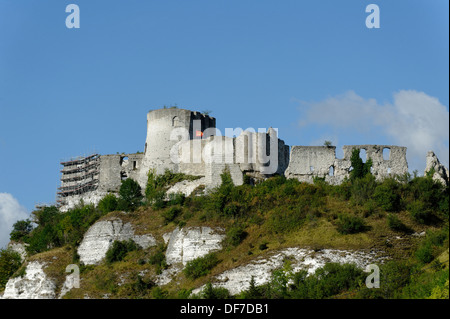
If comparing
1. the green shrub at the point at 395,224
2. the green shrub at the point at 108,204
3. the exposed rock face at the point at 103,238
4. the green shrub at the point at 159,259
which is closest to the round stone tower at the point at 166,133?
the green shrub at the point at 108,204

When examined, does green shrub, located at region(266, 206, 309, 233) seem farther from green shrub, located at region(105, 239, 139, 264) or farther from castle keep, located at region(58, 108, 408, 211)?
green shrub, located at region(105, 239, 139, 264)

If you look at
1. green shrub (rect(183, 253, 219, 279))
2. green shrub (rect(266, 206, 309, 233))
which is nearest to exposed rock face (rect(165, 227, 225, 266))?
green shrub (rect(183, 253, 219, 279))

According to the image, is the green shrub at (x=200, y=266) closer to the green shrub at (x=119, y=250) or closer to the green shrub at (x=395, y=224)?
the green shrub at (x=119, y=250)

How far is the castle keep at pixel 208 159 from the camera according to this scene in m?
65.3

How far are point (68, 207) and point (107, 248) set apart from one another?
545 inches

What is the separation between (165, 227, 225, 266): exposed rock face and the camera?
59.4 meters

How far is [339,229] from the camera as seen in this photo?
187 ft

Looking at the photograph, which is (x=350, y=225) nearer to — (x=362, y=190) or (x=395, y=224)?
(x=395, y=224)

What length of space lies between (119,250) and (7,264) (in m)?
12.2

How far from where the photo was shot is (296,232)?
5797 cm

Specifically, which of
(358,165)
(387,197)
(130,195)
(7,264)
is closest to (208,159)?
(130,195)

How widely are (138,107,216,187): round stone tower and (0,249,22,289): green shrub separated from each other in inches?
418

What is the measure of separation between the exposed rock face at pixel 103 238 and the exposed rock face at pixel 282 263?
8.91 m

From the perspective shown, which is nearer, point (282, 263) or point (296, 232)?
point (282, 263)
